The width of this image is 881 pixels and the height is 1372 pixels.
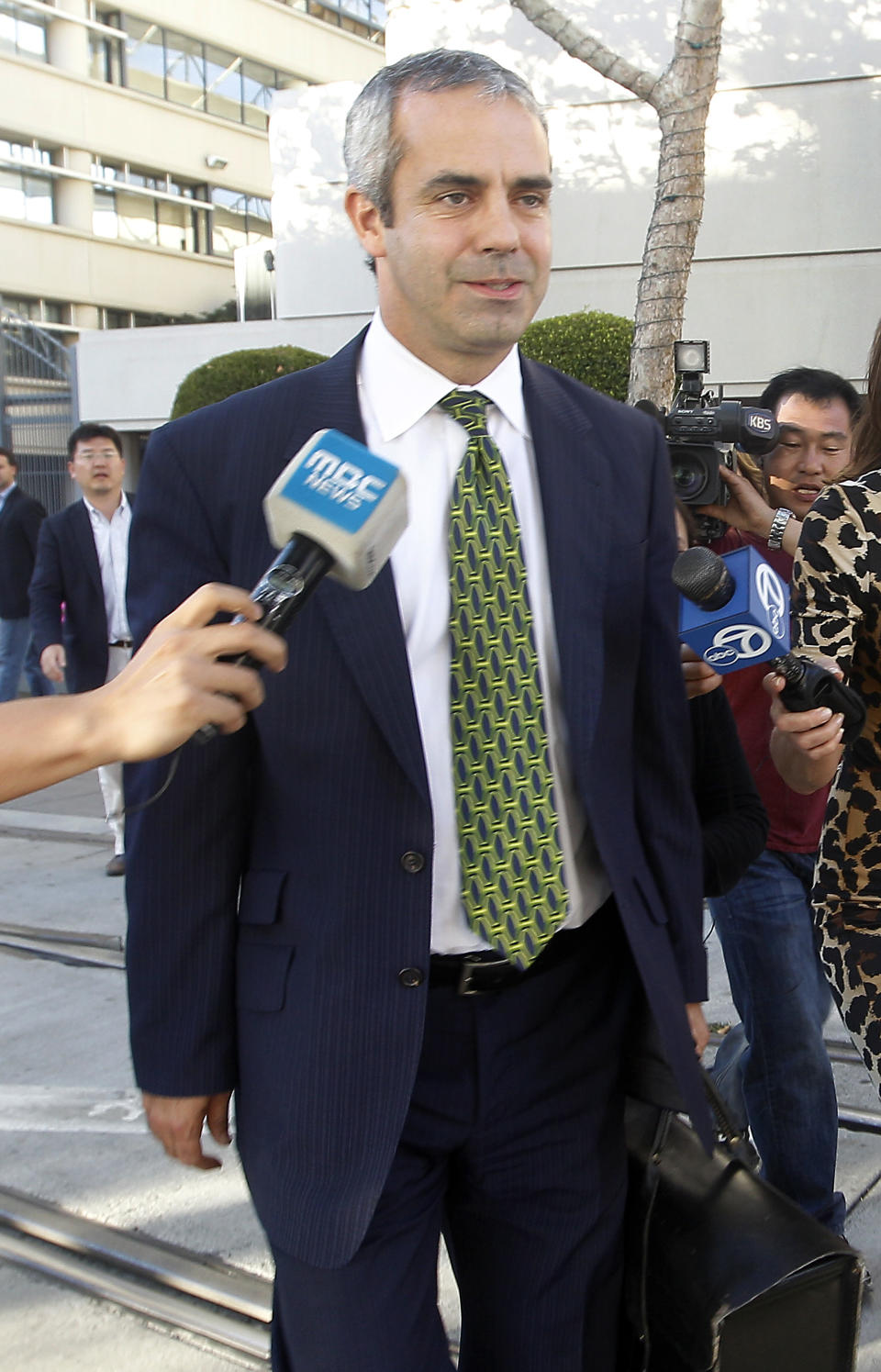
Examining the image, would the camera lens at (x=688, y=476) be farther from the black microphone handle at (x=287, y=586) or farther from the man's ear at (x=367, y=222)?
the black microphone handle at (x=287, y=586)

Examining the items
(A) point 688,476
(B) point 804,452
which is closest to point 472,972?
(A) point 688,476

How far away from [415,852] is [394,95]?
1043mm

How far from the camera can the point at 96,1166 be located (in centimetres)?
371

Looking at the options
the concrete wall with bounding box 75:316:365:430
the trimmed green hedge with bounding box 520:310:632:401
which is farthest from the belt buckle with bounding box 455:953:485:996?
the concrete wall with bounding box 75:316:365:430

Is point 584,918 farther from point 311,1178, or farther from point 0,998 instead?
point 0,998

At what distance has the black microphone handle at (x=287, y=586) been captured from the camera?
1420 millimetres

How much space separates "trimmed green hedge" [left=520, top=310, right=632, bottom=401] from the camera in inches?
479

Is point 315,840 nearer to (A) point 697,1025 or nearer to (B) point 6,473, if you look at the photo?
(A) point 697,1025

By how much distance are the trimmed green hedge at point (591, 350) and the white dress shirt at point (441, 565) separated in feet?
33.9

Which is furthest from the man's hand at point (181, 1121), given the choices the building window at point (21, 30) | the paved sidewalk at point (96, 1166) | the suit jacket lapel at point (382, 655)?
the building window at point (21, 30)

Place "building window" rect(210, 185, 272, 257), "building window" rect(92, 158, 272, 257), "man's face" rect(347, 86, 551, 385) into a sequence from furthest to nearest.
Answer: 1. "building window" rect(210, 185, 272, 257)
2. "building window" rect(92, 158, 272, 257)
3. "man's face" rect(347, 86, 551, 385)

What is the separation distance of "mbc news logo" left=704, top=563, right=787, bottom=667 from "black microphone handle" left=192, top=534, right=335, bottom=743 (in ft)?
2.27

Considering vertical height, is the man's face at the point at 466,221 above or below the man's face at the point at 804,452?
above

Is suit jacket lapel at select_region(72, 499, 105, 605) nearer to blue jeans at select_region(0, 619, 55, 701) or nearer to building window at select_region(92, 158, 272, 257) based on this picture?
blue jeans at select_region(0, 619, 55, 701)
